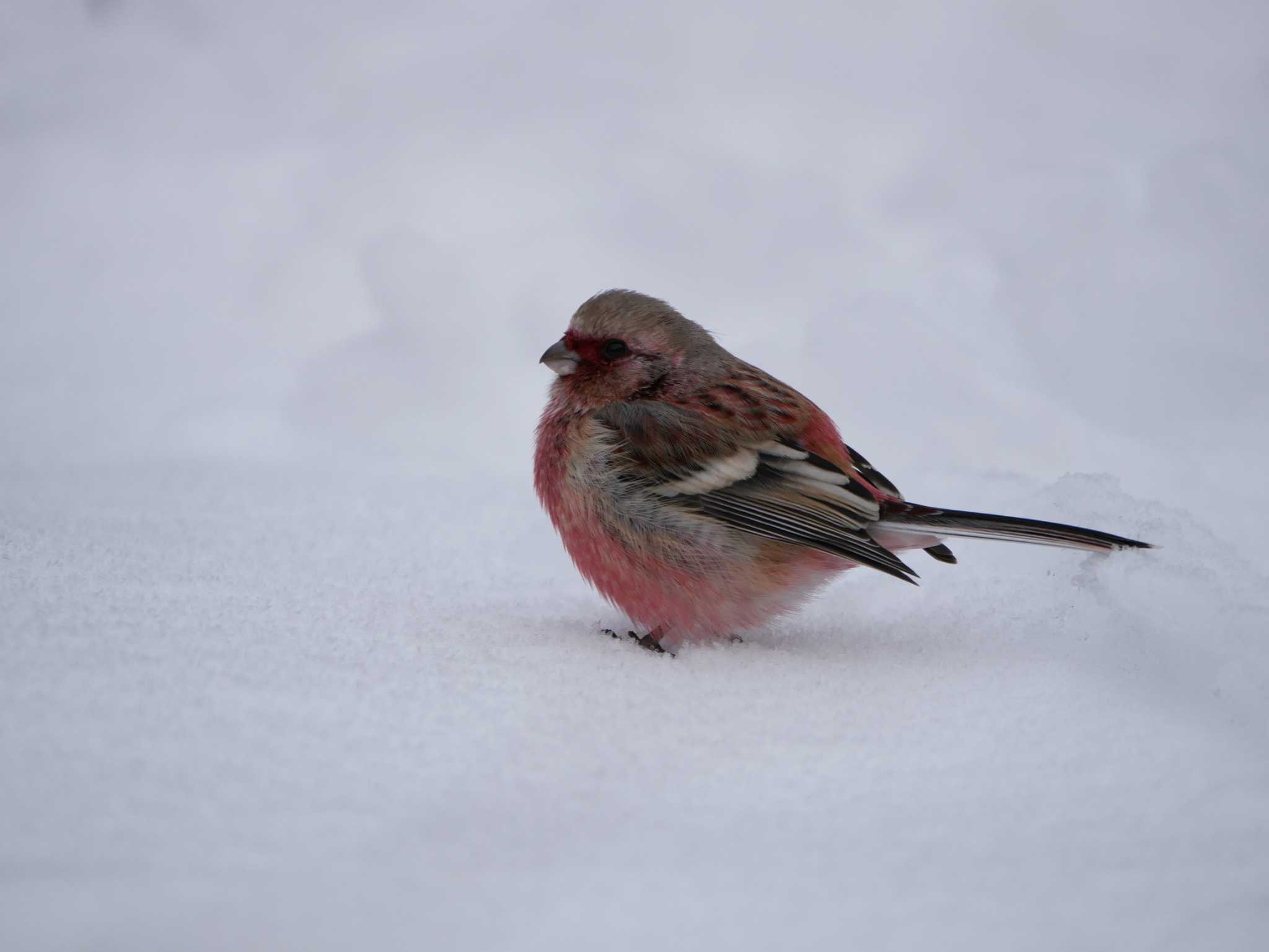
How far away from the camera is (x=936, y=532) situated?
2344 millimetres

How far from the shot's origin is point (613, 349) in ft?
8.70

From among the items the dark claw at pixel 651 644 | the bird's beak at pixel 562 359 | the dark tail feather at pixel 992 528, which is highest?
the bird's beak at pixel 562 359

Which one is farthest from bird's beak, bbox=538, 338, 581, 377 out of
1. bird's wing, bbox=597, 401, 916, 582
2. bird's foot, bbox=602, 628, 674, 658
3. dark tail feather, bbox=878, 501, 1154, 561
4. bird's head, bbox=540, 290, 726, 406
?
dark tail feather, bbox=878, 501, 1154, 561

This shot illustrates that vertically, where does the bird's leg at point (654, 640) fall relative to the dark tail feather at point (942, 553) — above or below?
below

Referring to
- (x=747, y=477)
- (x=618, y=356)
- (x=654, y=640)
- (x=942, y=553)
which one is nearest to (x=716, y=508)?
(x=747, y=477)

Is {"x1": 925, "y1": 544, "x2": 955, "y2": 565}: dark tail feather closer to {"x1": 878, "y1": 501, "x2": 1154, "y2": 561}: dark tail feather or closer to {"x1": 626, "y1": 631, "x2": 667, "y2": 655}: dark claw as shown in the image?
{"x1": 878, "y1": 501, "x2": 1154, "y2": 561}: dark tail feather

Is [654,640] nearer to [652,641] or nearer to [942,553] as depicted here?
[652,641]

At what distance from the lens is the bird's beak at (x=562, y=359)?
2.66 m

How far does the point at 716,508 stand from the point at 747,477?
105 millimetres

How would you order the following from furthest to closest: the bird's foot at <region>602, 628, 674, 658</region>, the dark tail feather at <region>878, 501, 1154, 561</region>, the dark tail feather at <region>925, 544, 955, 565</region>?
the dark tail feather at <region>925, 544, 955, 565</region>
the bird's foot at <region>602, 628, 674, 658</region>
the dark tail feather at <region>878, 501, 1154, 561</region>

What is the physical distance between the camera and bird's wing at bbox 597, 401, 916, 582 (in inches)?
90.8

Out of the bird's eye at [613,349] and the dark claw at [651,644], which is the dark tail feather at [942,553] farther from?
the bird's eye at [613,349]

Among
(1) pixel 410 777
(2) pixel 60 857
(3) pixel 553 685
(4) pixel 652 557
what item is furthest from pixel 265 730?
(4) pixel 652 557

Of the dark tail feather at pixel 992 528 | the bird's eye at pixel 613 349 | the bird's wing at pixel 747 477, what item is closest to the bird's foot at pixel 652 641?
the bird's wing at pixel 747 477
